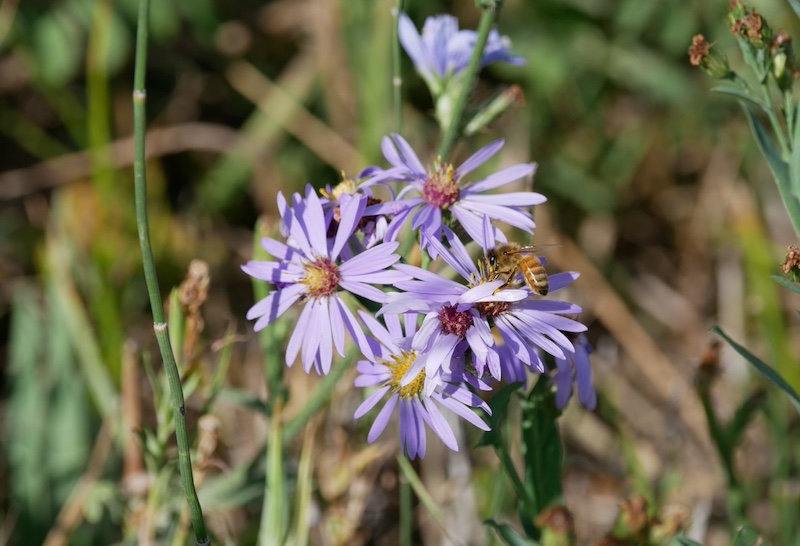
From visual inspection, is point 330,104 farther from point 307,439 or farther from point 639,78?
point 307,439

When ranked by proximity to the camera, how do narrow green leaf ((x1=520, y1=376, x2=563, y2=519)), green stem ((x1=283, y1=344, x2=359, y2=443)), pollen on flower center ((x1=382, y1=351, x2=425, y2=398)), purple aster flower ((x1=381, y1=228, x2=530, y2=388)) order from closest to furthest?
purple aster flower ((x1=381, y1=228, x2=530, y2=388)) → pollen on flower center ((x1=382, y1=351, x2=425, y2=398)) → narrow green leaf ((x1=520, y1=376, x2=563, y2=519)) → green stem ((x1=283, y1=344, x2=359, y2=443))

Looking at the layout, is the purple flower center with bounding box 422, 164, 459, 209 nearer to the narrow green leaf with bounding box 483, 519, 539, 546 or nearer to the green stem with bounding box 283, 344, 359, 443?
the green stem with bounding box 283, 344, 359, 443

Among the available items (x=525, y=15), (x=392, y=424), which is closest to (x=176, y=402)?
(x=392, y=424)

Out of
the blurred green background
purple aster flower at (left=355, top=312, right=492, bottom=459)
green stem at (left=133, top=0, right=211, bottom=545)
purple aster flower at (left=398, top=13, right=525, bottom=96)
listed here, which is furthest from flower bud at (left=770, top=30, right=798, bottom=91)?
the blurred green background

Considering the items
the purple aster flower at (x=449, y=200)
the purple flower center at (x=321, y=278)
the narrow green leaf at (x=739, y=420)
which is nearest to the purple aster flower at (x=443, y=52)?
the purple aster flower at (x=449, y=200)

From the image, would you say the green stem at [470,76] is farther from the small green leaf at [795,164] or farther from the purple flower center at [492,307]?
the small green leaf at [795,164]

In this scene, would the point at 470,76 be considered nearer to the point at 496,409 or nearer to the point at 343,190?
the point at 343,190
